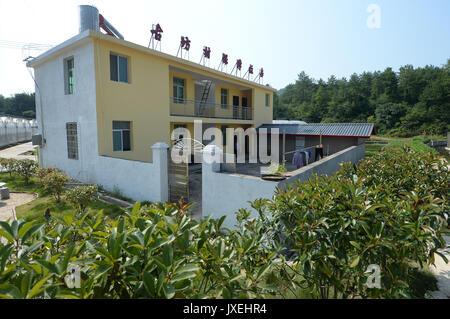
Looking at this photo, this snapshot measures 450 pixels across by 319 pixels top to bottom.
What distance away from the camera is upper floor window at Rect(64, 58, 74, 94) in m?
11.2

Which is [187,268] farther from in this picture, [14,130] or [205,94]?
[14,130]

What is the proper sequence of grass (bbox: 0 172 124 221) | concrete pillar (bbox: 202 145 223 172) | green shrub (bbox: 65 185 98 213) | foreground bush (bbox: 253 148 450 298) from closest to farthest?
foreground bush (bbox: 253 148 450 298) → concrete pillar (bbox: 202 145 223 172) → green shrub (bbox: 65 185 98 213) → grass (bbox: 0 172 124 221)

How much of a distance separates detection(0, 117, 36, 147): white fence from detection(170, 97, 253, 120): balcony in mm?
21618

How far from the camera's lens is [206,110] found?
1648 cm

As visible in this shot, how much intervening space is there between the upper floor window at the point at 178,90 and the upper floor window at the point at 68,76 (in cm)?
496

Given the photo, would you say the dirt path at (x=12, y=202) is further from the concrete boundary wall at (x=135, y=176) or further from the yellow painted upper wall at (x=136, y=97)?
the yellow painted upper wall at (x=136, y=97)

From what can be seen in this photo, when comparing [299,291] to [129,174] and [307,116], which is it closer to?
[129,174]

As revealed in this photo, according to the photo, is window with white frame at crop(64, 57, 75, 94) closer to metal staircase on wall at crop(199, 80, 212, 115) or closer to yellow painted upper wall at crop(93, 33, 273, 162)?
yellow painted upper wall at crop(93, 33, 273, 162)

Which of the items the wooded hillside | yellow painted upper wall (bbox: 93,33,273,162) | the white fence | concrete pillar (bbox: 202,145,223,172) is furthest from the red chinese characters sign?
the wooded hillside

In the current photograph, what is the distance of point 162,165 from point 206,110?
909 cm

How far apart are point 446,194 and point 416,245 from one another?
9.73 feet

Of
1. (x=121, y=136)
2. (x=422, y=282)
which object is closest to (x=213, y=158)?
(x=422, y=282)

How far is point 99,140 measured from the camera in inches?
386

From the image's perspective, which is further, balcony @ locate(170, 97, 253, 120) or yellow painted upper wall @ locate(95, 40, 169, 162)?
balcony @ locate(170, 97, 253, 120)
